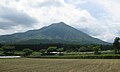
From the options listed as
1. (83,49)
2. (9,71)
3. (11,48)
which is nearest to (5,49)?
(11,48)

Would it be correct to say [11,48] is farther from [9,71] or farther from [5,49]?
[9,71]

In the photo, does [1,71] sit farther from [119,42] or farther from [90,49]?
[90,49]

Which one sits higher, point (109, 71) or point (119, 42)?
point (119, 42)

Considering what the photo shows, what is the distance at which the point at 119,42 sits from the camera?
→ 474ft

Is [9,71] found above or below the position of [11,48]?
below

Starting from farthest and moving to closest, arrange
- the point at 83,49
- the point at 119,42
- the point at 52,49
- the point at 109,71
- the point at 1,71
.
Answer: the point at 83,49 < the point at 52,49 < the point at 119,42 < the point at 109,71 < the point at 1,71

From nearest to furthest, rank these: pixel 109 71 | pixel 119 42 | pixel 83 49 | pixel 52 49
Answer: pixel 109 71, pixel 119 42, pixel 52 49, pixel 83 49

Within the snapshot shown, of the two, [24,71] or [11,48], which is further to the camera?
[11,48]

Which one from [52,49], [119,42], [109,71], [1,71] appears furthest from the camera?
[52,49]

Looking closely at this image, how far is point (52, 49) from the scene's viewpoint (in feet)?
593

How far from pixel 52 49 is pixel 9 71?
471ft

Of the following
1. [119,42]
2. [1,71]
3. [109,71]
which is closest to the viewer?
[1,71]

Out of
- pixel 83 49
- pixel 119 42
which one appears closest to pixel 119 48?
pixel 119 42

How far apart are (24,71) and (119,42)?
113759 mm
